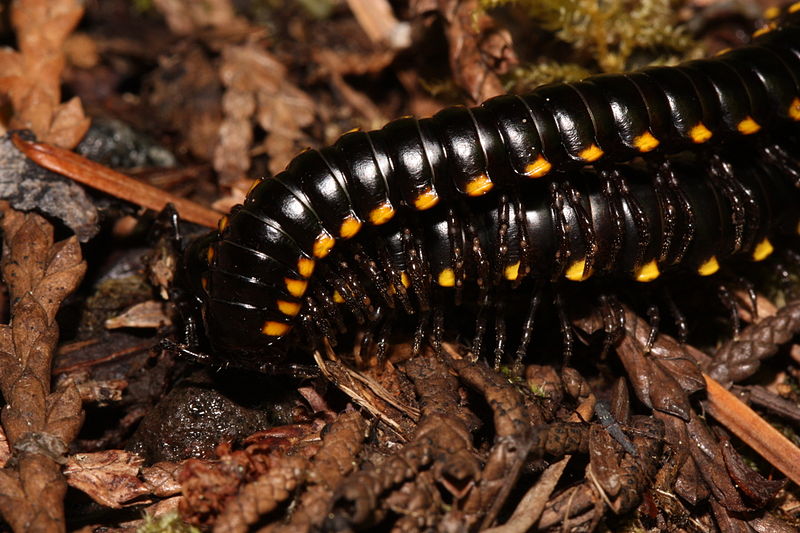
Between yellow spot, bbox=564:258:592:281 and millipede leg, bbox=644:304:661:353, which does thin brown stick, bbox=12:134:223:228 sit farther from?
millipede leg, bbox=644:304:661:353

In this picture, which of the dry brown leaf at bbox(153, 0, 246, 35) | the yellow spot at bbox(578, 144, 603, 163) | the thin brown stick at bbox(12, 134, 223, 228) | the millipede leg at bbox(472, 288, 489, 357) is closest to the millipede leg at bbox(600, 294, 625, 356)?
the millipede leg at bbox(472, 288, 489, 357)

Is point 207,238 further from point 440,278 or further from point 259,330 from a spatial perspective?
point 440,278

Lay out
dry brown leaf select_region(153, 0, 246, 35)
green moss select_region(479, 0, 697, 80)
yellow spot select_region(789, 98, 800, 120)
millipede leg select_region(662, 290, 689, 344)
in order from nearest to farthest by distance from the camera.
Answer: yellow spot select_region(789, 98, 800, 120), millipede leg select_region(662, 290, 689, 344), green moss select_region(479, 0, 697, 80), dry brown leaf select_region(153, 0, 246, 35)

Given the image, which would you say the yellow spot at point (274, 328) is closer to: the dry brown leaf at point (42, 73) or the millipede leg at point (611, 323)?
the millipede leg at point (611, 323)

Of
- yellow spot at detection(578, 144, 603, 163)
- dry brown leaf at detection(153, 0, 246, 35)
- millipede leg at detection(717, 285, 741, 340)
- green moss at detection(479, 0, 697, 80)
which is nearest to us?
yellow spot at detection(578, 144, 603, 163)

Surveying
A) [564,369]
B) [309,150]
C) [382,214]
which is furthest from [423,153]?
[564,369]
